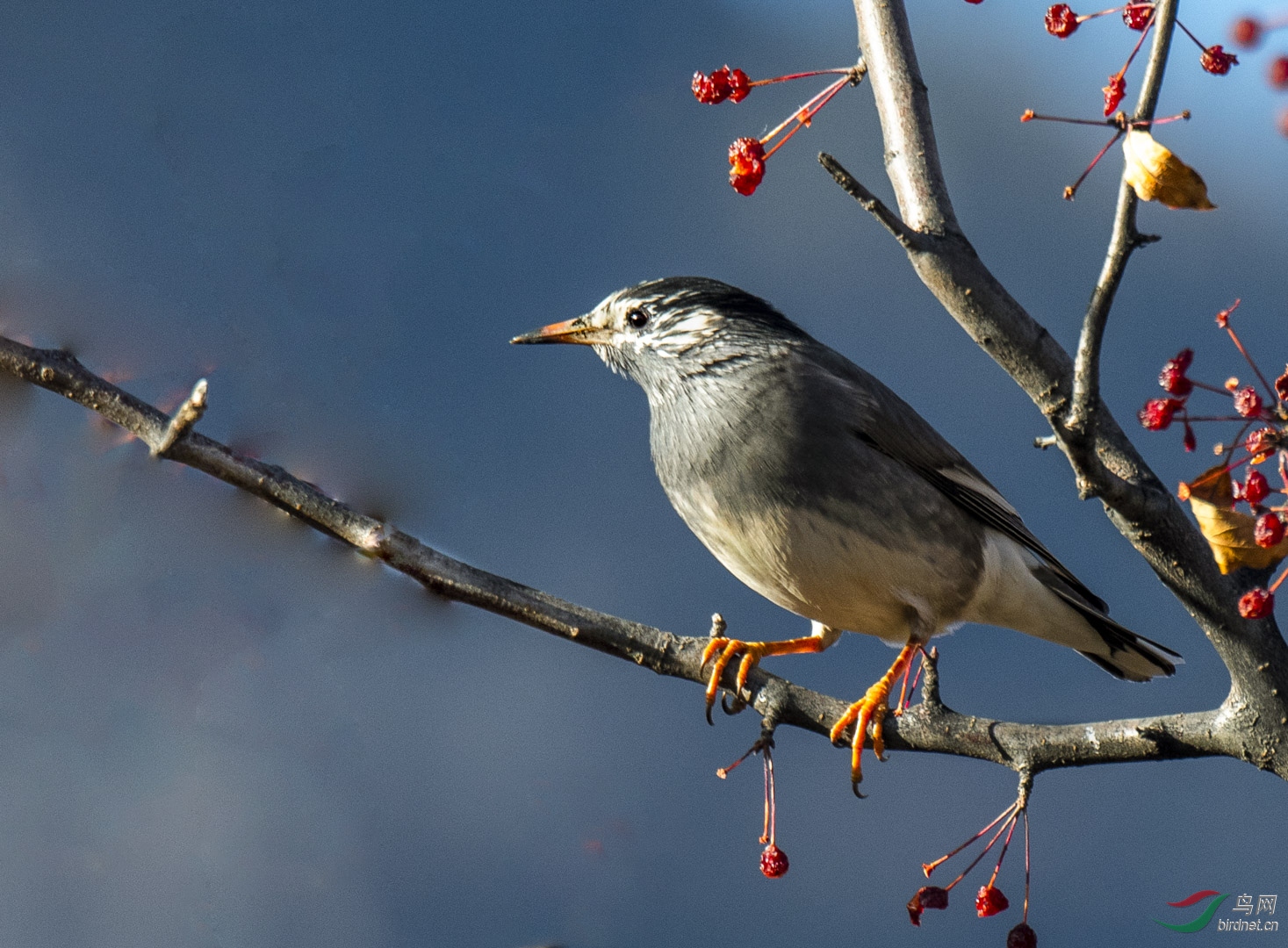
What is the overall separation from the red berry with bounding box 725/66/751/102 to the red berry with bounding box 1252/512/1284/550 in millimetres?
1332

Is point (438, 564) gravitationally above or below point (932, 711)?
above

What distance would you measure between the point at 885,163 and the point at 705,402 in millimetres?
1176

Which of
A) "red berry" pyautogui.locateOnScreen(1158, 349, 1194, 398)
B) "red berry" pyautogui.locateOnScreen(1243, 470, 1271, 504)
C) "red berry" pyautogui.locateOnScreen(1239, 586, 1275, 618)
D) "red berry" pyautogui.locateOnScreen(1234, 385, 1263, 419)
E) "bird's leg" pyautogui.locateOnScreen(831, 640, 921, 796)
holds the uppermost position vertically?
"red berry" pyautogui.locateOnScreen(1158, 349, 1194, 398)

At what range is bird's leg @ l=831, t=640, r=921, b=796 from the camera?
107 inches

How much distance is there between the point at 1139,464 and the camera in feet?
6.56

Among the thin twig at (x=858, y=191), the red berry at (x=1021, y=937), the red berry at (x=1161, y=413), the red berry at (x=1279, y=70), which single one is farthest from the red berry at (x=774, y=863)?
the red berry at (x=1279, y=70)

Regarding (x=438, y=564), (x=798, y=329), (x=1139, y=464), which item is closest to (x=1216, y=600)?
(x=1139, y=464)

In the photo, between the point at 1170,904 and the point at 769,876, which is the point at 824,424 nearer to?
the point at 769,876

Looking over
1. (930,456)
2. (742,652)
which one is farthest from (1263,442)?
(930,456)

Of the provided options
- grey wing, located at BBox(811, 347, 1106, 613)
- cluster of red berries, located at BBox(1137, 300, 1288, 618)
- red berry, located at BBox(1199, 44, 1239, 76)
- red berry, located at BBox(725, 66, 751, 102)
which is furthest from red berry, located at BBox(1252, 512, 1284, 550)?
grey wing, located at BBox(811, 347, 1106, 613)

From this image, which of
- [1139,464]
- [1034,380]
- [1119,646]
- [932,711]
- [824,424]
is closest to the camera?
[1034,380]

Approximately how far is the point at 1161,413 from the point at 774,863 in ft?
4.72

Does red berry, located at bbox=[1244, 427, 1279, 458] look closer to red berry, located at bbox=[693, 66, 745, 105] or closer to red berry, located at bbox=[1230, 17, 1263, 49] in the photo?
red berry, located at bbox=[1230, 17, 1263, 49]

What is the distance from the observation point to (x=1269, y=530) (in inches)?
69.4
